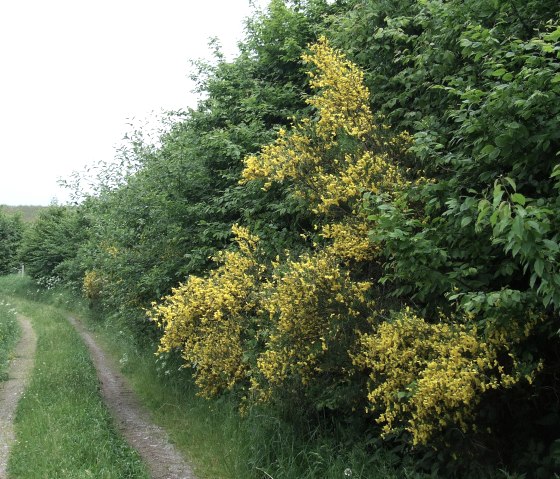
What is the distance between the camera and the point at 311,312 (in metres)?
5.55

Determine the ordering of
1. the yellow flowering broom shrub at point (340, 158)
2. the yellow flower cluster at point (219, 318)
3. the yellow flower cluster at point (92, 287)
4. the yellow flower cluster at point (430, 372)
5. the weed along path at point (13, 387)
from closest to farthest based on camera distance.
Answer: the yellow flower cluster at point (430, 372) < the yellow flowering broom shrub at point (340, 158) < the yellow flower cluster at point (219, 318) < the weed along path at point (13, 387) < the yellow flower cluster at point (92, 287)

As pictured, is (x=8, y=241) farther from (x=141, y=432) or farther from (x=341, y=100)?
(x=341, y=100)

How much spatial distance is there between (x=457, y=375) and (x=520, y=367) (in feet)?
1.55

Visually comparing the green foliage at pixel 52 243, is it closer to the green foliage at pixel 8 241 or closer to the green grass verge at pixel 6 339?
the green foliage at pixel 8 241

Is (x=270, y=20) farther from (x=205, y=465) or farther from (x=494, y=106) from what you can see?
(x=205, y=465)

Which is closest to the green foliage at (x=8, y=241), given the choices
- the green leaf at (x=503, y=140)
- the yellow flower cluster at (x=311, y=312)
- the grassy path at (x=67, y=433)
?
the grassy path at (x=67, y=433)

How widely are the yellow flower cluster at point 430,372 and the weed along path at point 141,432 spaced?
3.03m

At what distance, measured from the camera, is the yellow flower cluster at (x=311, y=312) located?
543cm

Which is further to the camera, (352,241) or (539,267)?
(352,241)

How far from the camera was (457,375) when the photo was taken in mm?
3998

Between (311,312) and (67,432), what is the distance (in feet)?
14.1

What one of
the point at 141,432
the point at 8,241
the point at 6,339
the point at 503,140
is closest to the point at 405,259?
the point at 503,140

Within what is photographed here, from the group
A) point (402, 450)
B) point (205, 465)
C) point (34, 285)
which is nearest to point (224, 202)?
point (205, 465)

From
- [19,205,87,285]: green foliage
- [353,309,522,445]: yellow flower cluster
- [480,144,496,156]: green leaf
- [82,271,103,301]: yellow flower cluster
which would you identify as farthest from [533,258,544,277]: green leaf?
[19,205,87,285]: green foliage
